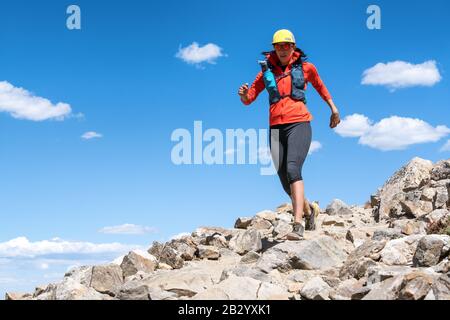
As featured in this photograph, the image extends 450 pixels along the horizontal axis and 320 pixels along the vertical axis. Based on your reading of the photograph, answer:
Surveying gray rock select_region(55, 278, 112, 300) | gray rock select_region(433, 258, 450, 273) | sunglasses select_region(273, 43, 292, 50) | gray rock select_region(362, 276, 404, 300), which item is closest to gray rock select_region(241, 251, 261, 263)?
gray rock select_region(55, 278, 112, 300)

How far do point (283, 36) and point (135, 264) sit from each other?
490cm

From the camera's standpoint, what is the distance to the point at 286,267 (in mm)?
9539

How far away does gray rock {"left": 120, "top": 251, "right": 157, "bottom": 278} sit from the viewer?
Answer: 10406 mm

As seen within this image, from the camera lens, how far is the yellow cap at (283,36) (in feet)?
35.9

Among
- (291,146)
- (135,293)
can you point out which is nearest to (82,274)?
(135,293)

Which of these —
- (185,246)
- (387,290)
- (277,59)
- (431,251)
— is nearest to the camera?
(387,290)

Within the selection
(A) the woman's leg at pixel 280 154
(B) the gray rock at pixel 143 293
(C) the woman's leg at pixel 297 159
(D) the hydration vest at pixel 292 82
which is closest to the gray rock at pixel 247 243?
(C) the woman's leg at pixel 297 159

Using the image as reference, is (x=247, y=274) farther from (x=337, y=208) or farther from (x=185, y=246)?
(x=337, y=208)

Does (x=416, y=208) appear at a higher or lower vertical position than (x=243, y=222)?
higher

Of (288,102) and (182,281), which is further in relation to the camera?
(288,102)
